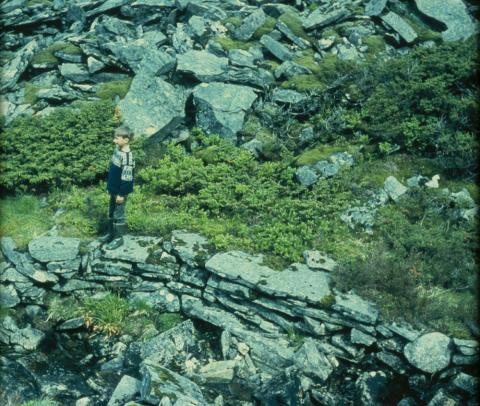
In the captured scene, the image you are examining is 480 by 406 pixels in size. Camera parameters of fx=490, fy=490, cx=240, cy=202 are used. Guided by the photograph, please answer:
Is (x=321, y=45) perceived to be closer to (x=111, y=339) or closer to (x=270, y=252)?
(x=270, y=252)

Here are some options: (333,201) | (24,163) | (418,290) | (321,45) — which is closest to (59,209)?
(24,163)

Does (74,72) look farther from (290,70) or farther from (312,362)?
(312,362)

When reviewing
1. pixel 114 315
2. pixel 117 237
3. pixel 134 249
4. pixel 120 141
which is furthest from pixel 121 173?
pixel 114 315

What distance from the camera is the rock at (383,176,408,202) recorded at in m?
10.8

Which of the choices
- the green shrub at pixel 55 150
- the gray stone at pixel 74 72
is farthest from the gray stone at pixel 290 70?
the gray stone at pixel 74 72

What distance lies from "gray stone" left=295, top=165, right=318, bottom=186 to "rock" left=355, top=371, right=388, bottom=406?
177 inches

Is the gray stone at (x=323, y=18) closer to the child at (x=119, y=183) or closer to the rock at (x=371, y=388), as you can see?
the child at (x=119, y=183)

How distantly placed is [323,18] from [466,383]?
1294 cm

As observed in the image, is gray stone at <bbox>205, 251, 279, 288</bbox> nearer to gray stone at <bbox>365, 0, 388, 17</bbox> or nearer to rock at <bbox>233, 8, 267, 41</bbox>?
rock at <bbox>233, 8, 267, 41</bbox>

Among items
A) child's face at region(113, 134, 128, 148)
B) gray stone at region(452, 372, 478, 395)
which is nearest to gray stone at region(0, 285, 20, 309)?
child's face at region(113, 134, 128, 148)

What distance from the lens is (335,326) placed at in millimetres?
8516

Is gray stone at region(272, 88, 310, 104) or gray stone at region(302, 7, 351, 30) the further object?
gray stone at region(302, 7, 351, 30)

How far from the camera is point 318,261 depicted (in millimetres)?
9336

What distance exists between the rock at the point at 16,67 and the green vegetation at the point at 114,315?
742 cm
